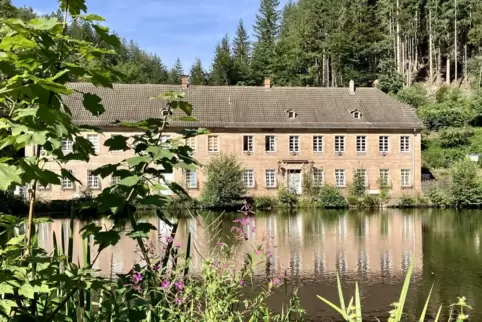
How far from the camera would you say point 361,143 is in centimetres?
3575

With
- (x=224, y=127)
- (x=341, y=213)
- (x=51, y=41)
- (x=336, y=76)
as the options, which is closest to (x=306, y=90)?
(x=224, y=127)

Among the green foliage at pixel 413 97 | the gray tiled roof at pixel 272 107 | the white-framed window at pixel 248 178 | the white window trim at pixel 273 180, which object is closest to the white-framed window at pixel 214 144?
the gray tiled roof at pixel 272 107

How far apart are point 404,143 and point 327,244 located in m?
20.9

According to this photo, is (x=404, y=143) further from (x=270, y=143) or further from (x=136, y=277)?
(x=136, y=277)

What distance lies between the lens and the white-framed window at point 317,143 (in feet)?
117

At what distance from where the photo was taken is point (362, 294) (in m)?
11.0

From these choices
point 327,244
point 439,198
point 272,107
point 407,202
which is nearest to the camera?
point 327,244

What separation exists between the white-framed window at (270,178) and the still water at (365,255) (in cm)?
899

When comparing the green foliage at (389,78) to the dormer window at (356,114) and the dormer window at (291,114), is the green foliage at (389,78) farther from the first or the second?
the dormer window at (291,114)

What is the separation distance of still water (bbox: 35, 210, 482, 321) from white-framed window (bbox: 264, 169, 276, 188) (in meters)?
8.99

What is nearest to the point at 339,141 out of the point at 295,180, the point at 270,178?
the point at 295,180

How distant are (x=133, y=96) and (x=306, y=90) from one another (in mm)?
12742

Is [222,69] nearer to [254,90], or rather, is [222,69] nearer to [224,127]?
[254,90]

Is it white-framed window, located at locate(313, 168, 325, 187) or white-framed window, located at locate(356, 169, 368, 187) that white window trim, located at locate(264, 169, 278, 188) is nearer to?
white-framed window, located at locate(313, 168, 325, 187)
